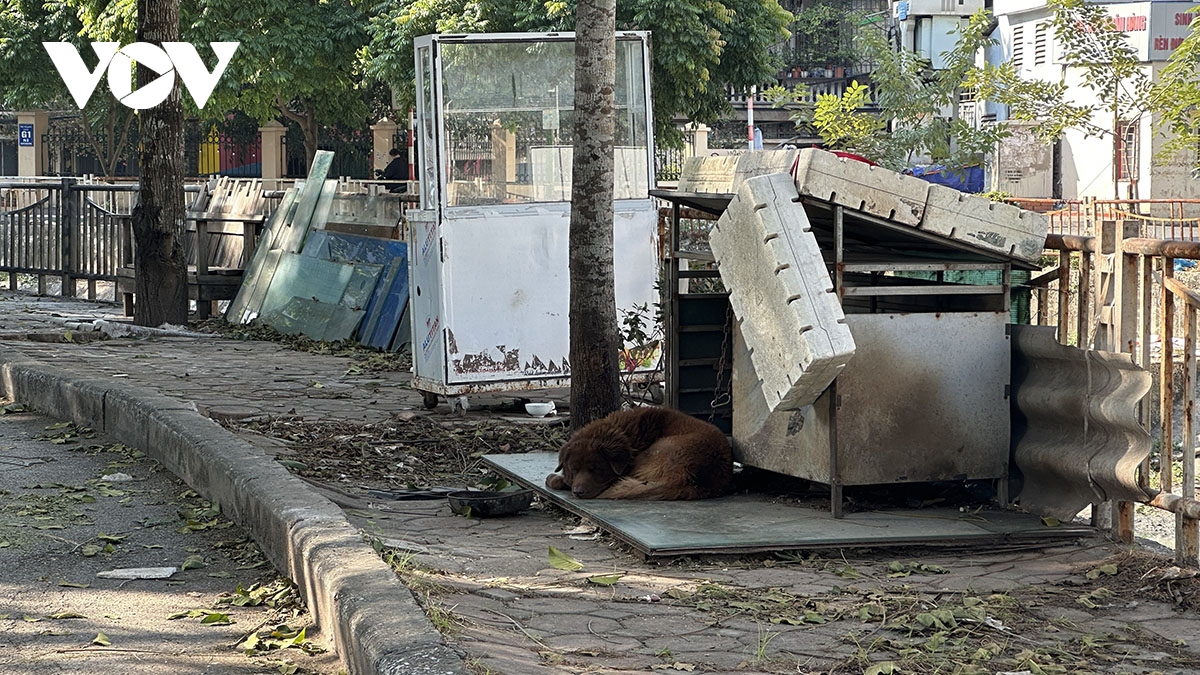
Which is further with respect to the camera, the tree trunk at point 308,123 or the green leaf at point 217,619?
the tree trunk at point 308,123

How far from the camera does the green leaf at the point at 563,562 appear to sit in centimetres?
497

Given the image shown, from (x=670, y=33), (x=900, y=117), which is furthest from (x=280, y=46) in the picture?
(x=900, y=117)

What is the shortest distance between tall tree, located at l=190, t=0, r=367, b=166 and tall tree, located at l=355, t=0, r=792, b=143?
3187mm

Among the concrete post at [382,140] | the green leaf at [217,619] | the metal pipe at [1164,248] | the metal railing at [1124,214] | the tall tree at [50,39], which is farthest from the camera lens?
the concrete post at [382,140]

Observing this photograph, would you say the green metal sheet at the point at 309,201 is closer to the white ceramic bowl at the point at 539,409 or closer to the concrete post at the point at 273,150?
the white ceramic bowl at the point at 539,409

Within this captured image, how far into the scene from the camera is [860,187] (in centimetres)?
531

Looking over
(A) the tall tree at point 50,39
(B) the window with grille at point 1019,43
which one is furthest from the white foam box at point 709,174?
(B) the window with grille at point 1019,43

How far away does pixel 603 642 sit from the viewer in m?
4.03

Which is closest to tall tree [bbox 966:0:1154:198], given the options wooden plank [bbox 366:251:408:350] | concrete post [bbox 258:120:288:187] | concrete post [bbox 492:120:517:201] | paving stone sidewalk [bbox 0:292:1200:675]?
wooden plank [bbox 366:251:408:350]

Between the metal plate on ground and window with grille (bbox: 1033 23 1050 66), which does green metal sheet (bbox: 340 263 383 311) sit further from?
window with grille (bbox: 1033 23 1050 66)

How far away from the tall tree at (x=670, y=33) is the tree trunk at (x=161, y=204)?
14058mm

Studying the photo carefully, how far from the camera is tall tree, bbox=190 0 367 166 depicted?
109 ft

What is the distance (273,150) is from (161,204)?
31.0 m

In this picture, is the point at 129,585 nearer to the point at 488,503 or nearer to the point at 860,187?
the point at 488,503
